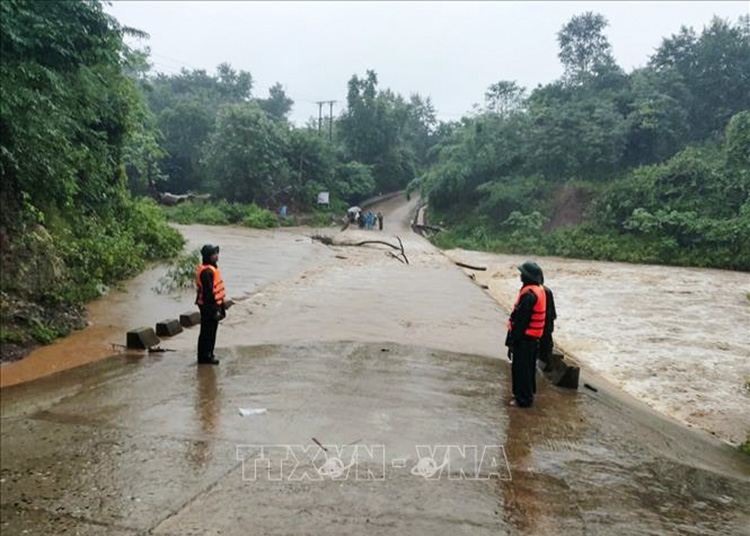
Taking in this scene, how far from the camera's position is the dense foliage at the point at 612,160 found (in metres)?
29.5

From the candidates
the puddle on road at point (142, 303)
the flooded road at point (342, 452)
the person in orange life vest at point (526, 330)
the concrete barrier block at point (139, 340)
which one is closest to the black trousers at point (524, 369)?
the person in orange life vest at point (526, 330)

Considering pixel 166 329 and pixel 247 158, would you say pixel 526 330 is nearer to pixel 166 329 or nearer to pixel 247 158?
pixel 166 329

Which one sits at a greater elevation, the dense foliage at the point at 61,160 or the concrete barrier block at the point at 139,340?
the dense foliage at the point at 61,160

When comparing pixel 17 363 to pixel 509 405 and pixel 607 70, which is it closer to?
pixel 509 405

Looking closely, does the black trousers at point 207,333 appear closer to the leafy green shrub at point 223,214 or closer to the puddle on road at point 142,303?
the puddle on road at point 142,303

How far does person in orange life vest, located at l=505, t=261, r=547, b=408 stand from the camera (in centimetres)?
643

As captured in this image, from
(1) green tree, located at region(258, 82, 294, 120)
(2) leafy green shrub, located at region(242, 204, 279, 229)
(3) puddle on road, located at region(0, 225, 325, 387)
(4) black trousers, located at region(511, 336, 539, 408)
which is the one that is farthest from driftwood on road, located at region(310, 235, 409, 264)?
(1) green tree, located at region(258, 82, 294, 120)

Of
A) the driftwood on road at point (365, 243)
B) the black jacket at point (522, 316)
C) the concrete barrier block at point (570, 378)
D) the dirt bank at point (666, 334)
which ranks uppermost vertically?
the black jacket at point (522, 316)

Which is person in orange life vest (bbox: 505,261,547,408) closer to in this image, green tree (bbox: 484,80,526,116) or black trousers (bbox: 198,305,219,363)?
black trousers (bbox: 198,305,219,363)

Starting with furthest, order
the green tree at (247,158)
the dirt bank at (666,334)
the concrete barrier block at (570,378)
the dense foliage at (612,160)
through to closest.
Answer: the green tree at (247,158), the dense foliage at (612,160), the dirt bank at (666,334), the concrete barrier block at (570,378)

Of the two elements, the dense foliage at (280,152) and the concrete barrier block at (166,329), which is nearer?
the concrete barrier block at (166,329)

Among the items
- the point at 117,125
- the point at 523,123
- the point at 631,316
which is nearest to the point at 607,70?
the point at 523,123

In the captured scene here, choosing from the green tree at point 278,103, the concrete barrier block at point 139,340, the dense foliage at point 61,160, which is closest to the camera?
the concrete barrier block at point 139,340

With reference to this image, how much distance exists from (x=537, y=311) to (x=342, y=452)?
2.84 metres
